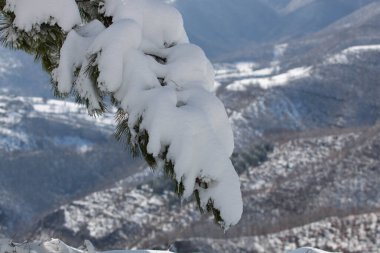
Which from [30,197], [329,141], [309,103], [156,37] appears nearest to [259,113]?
[309,103]

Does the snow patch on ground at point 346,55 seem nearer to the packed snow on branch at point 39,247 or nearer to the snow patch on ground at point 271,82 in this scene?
the snow patch on ground at point 271,82

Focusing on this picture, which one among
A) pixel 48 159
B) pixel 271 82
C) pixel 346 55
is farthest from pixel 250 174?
pixel 346 55

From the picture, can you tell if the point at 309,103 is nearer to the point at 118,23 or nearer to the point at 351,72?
the point at 351,72

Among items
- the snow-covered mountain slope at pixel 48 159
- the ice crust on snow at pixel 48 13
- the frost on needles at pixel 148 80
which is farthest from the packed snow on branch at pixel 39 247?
the snow-covered mountain slope at pixel 48 159

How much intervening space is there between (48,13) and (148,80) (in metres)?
1.08

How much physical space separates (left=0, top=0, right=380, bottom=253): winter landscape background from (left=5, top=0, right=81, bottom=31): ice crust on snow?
173 centimetres

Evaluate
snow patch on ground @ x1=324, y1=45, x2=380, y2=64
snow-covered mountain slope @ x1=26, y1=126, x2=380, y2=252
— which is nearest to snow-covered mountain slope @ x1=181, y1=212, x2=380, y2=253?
snow-covered mountain slope @ x1=26, y1=126, x2=380, y2=252

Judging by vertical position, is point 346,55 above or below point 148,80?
below

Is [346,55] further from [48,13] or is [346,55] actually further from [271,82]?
[48,13]

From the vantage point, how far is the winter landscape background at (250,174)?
1342 inches

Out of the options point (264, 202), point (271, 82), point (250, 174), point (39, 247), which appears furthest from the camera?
point (271, 82)

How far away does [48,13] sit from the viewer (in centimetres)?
491

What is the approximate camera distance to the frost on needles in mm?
4148

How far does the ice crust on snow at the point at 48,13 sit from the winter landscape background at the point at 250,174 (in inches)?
68.3
